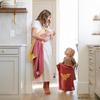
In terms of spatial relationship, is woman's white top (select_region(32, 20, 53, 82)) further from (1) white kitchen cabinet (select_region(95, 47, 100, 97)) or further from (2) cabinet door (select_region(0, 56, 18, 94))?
(1) white kitchen cabinet (select_region(95, 47, 100, 97))

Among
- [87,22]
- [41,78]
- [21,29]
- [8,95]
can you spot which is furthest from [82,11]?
[8,95]

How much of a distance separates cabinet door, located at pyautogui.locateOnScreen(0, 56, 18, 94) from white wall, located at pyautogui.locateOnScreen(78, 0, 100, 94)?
3.73ft

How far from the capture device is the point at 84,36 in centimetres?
258

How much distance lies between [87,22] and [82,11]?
22 cm

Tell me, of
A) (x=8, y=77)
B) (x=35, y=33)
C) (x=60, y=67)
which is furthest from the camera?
(x=60, y=67)

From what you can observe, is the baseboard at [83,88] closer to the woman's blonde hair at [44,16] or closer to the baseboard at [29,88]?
the baseboard at [29,88]

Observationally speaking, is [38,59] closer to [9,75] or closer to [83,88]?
[9,75]

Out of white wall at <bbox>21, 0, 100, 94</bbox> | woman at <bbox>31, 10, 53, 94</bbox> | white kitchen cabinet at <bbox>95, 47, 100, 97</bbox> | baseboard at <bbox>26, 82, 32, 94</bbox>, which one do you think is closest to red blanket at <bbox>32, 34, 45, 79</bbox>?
woman at <bbox>31, 10, 53, 94</bbox>

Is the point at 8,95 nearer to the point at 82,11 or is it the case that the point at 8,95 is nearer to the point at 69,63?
the point at 69,63

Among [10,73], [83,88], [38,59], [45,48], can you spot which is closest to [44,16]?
[45,48]

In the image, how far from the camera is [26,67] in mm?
2611

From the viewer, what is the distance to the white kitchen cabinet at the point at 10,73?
7.02 feet

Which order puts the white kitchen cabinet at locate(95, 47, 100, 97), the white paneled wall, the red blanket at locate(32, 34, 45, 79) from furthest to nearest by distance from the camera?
the white paneled wall, the red blanket at locate(32, 34, 45, 79), the white kitchen cabinet at locate(95, 47, 100, 97)

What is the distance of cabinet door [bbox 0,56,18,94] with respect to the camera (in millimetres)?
2141
